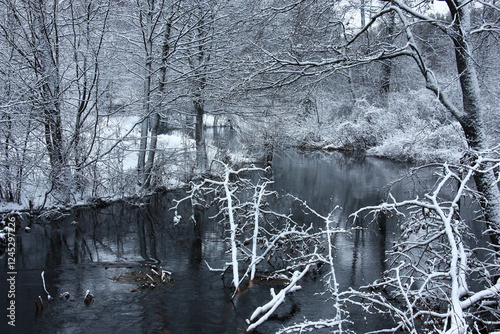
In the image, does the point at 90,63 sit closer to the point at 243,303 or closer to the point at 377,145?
the point at 243,303

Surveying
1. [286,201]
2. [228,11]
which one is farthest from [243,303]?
[228,11]

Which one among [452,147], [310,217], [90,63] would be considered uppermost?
[90,63]

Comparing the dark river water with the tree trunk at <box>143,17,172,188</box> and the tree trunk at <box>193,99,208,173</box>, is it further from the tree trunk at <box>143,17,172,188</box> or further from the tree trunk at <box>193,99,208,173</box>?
the tree trunk at <box>193,99,208,173</box>

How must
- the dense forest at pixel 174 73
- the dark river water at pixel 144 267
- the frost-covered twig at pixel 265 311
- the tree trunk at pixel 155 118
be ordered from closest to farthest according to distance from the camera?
1. the frost-covered twig at pixel 265 311
2. the dark river water at pixel 144 267
3. the dense forest at pixel 174 73
4. the tree trunk at pixel 155 118

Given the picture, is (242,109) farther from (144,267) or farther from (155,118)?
(144,267)

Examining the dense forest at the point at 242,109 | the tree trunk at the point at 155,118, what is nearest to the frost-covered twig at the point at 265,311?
the dense forest at the point at 242,109

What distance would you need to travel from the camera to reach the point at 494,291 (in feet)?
13.4

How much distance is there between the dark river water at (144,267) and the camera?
6246mm

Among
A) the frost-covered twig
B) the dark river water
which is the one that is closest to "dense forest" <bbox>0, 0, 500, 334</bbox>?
the frost-covered twig

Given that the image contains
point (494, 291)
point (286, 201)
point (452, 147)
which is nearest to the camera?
point (494, 291)

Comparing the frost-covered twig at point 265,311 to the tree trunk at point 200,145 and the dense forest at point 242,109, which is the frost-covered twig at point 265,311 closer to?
the dense forest at point 242,109

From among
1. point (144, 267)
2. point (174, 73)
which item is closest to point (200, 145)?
point (174, 73)

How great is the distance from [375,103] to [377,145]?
3.43 m

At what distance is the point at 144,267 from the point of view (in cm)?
834
